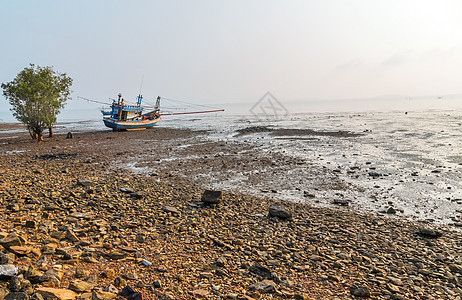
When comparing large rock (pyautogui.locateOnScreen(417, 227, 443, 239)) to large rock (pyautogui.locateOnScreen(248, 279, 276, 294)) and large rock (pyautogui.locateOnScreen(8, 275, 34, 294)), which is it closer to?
large rock (pyautogui.locateOnScreen(248, 279, 276, 294))

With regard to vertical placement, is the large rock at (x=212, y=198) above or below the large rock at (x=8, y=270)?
below

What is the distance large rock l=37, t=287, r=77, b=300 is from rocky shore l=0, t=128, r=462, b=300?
17 mm

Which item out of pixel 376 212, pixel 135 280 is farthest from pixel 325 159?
pixel 135 280

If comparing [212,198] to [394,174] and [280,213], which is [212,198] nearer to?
[280,213]

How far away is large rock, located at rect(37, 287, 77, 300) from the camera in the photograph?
3.72 metres

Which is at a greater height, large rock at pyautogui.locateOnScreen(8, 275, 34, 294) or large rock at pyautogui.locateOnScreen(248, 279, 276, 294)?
large rock at pyautogui.locateOnScreen(8, 275, 34, 294)

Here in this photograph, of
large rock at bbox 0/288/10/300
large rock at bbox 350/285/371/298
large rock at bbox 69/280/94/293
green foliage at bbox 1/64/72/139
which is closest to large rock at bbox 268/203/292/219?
large rock at bbox 350/285/371/298

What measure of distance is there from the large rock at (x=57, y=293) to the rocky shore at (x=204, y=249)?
17 mm

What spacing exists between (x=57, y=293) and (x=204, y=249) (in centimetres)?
315

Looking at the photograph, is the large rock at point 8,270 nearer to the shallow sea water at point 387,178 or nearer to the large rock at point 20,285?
the large rock at point 20,285

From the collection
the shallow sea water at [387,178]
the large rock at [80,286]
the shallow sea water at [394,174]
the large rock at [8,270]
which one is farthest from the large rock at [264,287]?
the shallow sea water at [394,174]

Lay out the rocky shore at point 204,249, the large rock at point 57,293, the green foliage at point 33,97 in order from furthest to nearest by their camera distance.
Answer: the green foliage at point 33,97
the rocky shore at point 204,249
the large rock at point 57,293

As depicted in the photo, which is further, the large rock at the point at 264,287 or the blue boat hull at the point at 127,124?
the blue boat hull at the point at 127,124

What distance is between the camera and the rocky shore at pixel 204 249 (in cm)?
462
